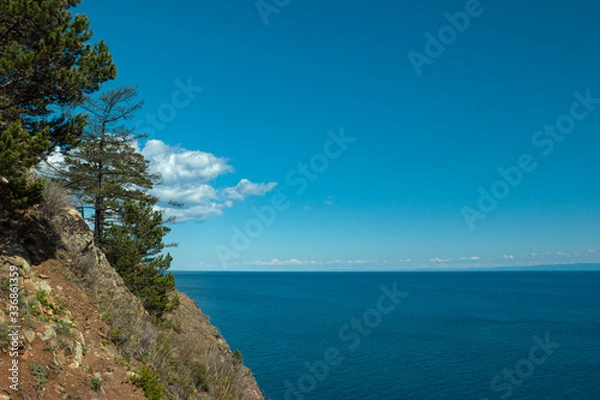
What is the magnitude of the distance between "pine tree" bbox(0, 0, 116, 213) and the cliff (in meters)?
2.12

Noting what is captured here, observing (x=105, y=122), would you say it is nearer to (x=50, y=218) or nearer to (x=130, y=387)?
(x=50, y=218)

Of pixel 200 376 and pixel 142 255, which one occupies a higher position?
pixel 142 255

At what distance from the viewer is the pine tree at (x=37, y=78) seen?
1014 centimetres

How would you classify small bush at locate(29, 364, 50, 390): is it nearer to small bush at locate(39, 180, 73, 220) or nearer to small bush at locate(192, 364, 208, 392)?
small bush at locate(39, 180, 73, 220)

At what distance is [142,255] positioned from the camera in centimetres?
2266

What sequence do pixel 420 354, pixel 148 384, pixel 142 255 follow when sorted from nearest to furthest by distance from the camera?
pixel 148 384
pixel 142 255
pixel 420 354

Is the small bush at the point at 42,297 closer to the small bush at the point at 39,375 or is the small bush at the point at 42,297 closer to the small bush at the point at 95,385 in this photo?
the small bush at the point at 39,375

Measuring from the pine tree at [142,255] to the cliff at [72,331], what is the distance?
4.27 meters

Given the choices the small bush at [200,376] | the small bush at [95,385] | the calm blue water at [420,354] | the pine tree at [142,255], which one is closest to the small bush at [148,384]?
the small bush at [95,385]

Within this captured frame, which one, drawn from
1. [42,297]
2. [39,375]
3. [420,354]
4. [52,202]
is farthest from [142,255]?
[420,354]

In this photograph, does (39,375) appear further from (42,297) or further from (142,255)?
(142,255)

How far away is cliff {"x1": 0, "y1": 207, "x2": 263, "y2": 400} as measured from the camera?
29.8 ft

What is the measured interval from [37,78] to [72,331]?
8.28m

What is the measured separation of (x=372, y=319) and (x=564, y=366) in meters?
42.4
